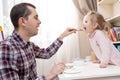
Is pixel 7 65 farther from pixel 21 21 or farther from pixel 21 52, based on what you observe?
pixel 21 21

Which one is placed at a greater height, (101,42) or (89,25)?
(89,25)

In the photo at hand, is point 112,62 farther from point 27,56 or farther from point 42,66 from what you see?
point 42,66

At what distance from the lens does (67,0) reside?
8.39ft

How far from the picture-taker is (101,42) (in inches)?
62.0

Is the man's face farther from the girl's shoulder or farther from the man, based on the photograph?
the girl's shoulder

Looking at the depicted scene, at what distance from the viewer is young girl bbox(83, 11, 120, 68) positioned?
1.54 m

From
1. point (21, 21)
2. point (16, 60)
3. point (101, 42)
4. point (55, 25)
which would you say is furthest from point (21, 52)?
point (55, 25)

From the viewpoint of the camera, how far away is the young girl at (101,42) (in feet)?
5.05

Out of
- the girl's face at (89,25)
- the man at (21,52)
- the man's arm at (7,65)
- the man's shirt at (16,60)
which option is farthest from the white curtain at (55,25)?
the man's arm at (7,65)

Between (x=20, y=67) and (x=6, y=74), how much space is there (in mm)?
125

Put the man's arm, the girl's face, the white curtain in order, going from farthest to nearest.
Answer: the white curtain, the girl's face, the man's arm

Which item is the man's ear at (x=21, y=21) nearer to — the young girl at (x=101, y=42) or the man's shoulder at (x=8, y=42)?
the man's shoulder at (x=8, y=42)

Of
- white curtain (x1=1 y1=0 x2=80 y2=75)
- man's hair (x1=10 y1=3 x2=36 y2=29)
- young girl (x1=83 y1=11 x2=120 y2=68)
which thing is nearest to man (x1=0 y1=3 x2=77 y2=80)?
man's hair (x1=10 y1=3 x2=36 y2=29)

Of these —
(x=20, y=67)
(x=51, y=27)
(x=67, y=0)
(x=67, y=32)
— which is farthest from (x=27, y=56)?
(x=67, y=0)
